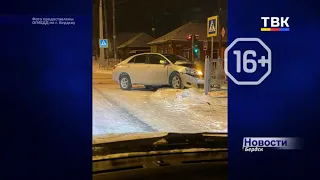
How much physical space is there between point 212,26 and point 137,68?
3.46 ft

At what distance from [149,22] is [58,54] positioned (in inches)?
53.9

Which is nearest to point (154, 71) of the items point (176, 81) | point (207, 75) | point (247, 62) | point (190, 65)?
point (176, 81)

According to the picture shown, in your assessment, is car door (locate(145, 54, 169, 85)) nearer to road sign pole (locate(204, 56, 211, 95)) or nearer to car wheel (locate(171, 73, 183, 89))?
car wheel (locate(171, 73, 183, 89))

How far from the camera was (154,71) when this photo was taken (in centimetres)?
540

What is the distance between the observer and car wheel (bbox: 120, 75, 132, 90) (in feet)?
18.2

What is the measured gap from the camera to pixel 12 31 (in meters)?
3.69

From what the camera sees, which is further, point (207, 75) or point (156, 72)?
point (207, 75)

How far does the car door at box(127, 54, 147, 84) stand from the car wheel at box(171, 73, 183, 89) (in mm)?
372

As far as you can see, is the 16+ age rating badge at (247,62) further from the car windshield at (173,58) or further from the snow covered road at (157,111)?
the snow covered road at (157,111)

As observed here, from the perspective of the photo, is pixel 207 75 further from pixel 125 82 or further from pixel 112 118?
pixel 112 118

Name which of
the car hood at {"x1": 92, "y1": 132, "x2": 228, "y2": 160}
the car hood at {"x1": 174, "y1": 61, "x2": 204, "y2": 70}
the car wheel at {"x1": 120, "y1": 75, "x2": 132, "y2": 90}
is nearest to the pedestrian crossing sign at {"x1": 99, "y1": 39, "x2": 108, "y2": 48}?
the car wheel at {"x1": 120, "y1": 75, "x2": 132, "y2": 90}

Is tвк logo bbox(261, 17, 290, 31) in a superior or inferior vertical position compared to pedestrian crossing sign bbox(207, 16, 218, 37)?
inferior

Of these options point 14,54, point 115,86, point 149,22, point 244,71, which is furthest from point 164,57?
point 14,54

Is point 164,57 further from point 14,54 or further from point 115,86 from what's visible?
point 14,54
